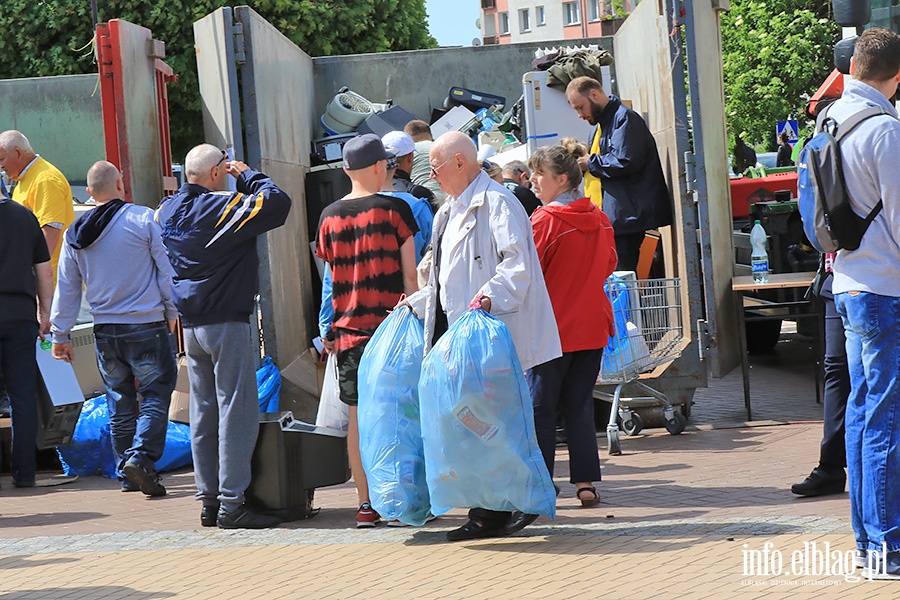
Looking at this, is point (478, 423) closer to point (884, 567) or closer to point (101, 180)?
point (884, 567)

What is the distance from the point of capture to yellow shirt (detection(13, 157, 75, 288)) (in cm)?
950

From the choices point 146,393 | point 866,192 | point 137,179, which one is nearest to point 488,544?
point 866,192

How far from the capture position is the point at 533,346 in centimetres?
623

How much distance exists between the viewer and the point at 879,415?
16.4 ft

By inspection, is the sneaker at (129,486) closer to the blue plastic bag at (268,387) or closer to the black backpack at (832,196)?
the blue plastic bag at (268,387)

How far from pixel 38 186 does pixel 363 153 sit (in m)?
3.79

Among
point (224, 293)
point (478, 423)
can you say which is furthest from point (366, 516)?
point (224, 293)

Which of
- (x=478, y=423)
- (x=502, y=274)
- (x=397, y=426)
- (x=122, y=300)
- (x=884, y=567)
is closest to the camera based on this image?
(x=884, y=567)

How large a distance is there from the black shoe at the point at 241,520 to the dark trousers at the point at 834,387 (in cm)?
292

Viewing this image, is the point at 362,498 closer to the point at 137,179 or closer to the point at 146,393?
the point at 146,393

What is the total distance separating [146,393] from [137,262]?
85 cm

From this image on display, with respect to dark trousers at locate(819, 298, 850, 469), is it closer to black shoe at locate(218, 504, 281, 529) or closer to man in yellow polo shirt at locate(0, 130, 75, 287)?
black shoe at locate(218, 504, 281, 529)

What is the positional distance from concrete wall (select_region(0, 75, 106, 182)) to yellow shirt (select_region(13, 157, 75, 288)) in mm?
8544

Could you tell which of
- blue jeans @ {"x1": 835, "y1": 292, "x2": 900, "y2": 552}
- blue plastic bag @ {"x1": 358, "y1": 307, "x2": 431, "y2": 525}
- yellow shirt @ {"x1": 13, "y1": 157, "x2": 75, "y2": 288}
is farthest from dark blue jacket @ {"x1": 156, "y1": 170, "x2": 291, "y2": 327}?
blue jeans @ {"x1": 835, "y1": 292, "x2": 900, "y2": 552}
